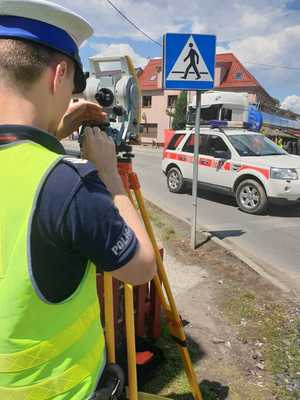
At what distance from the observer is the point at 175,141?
10.5m

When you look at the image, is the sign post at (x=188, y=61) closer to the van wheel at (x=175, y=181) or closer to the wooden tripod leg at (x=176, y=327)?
the wooden tripod leg at (x=176, y=327)

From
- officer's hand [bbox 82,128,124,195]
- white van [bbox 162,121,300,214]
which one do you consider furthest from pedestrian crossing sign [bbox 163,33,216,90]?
officer's hand [bbox 82,128,124,195]

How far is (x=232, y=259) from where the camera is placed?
5254 millimetres

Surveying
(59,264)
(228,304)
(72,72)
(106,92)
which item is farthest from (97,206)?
(228,304)

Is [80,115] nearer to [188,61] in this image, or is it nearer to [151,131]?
[188,61]

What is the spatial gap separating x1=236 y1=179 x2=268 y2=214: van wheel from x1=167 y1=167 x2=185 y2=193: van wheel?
2.10 meters

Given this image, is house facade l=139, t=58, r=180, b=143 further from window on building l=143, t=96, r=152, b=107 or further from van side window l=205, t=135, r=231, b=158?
van side window l=205, t=135, r=231, b=158

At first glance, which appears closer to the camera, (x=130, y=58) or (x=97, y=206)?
(x=97, y=206)

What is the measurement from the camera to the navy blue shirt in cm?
93

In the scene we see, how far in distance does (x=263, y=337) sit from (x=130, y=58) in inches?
99.6

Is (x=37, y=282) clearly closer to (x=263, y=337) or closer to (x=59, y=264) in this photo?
(x=59, y=264)

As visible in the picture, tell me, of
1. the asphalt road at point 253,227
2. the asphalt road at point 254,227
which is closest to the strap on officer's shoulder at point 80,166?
the asphalt road at point 253,227

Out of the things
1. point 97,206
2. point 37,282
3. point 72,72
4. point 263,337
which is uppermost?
point 72,72

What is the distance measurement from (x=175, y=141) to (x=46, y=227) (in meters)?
9.69
